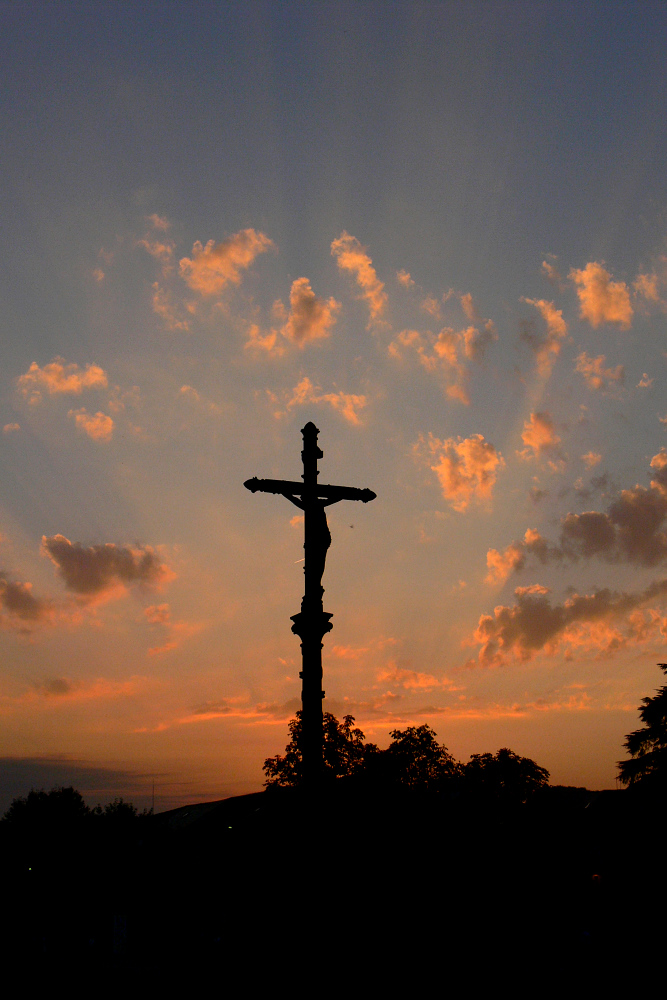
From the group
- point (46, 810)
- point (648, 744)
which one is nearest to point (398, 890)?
point (648, 744)

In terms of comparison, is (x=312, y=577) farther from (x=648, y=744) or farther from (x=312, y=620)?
(x=648, y=744)

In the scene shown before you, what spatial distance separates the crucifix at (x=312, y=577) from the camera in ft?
21.6

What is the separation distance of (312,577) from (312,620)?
1.77 feet

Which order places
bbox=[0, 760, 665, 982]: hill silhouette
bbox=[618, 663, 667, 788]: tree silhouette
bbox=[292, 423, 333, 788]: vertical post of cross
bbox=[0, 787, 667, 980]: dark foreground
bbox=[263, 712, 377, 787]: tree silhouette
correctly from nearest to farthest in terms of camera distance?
bbox=[0, 787, 667, 980]: dark foreground → bbox=[0, 760, 665, 982]: hill silhouette → bbox=[292, 423, 333, 788]: vertical post of cross → bbox=[618, 663, 667, 788]: tree silhouette → bbox=[263, 712, 377, 787]: tree silhouette

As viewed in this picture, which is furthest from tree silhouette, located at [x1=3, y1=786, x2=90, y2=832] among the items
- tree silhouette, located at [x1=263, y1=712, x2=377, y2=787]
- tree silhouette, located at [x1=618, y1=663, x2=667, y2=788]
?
tree silhouette, located at [x1=618, y1=663, x2=667, y2=788]

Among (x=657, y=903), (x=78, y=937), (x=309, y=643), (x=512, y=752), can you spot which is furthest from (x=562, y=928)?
(x=512, y=752)

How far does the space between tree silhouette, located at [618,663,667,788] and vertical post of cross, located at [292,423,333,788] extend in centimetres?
3036

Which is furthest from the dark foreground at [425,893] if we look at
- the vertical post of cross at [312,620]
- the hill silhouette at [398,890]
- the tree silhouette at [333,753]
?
the tree silhouette at [333,753]

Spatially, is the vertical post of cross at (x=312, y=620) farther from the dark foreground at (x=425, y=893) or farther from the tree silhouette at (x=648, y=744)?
the tree silhouette at (x=648, y=744)

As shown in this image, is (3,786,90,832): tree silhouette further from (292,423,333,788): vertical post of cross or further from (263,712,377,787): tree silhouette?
(292,423,333,788): vertical post of cross

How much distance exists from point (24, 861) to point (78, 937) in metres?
8.76

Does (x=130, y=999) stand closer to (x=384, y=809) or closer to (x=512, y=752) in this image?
(x=384, y=809)

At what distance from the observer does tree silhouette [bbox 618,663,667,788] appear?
32031mm

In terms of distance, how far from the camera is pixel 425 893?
372 inches
